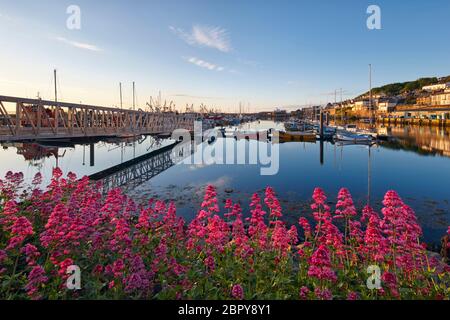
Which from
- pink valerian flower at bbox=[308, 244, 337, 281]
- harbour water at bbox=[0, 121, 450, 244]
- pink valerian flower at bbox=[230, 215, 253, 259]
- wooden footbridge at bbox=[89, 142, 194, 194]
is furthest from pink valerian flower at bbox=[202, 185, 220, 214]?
wooden footbridge at bbox=[89, 142, 194, 194]

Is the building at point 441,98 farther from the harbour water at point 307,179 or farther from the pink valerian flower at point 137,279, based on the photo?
the pink valerian flower at point 137,279

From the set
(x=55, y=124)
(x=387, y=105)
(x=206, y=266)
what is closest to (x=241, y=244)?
(x=206, y=266)

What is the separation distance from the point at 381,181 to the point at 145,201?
20480mm

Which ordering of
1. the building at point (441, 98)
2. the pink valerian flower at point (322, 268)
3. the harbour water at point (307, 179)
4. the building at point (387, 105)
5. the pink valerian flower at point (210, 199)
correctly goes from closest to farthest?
the pink valerian flower at point (322, 268)
the pink valerian flower at point (210, 199)
the harbour water at point (307, 179)
the building at point (441, 98)
the building at point (387, 105)

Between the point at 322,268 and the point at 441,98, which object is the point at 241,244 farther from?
the point at 441,98

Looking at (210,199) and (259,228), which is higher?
(210,199)

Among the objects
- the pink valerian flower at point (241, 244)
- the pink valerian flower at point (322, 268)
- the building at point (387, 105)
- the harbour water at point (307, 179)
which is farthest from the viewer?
the building at point (387, 105)

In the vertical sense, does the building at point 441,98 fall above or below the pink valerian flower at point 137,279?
above

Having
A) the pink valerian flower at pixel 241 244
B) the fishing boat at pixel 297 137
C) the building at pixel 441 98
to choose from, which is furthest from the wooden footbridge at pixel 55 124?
the building at pixel 441 98

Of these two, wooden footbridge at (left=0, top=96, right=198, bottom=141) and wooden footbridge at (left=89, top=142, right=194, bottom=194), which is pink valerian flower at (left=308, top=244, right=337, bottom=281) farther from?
wooden footbridge at (left=0, top=96, right=198, bottom=141)

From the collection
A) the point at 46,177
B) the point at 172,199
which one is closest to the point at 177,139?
the point at 46,177

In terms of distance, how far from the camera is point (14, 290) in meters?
5.16

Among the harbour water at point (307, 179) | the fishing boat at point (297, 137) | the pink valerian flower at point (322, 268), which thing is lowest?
the harbour water at point (307, 179)
